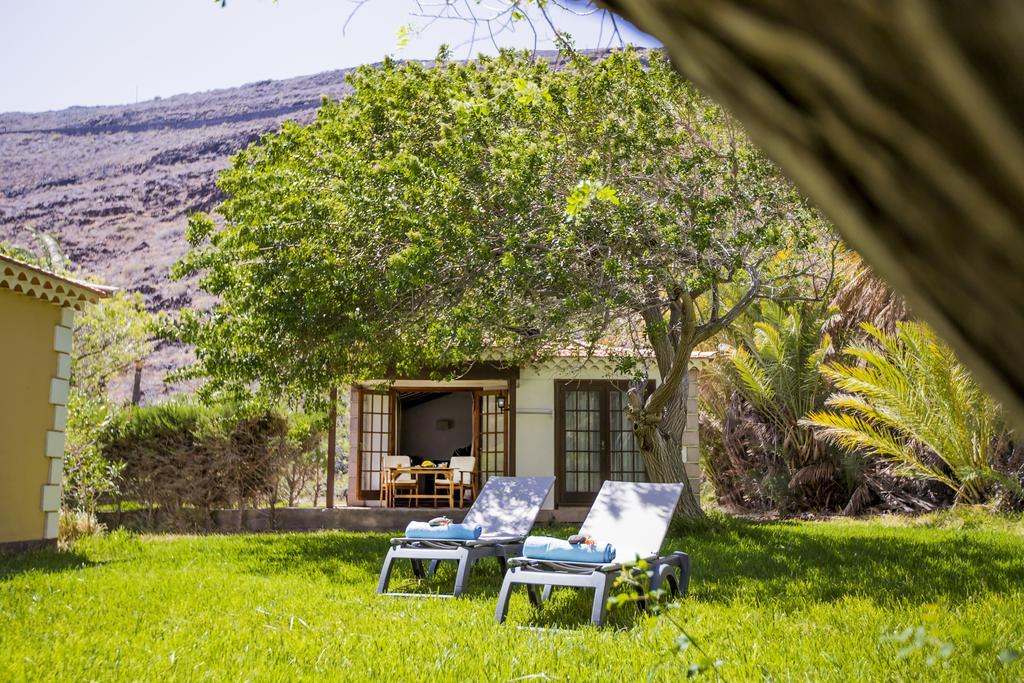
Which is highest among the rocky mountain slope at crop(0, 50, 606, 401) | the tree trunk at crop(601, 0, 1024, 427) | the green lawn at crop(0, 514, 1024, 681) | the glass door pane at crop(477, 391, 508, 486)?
the rocky mountain slope at crop(0, 50, 606, 401)

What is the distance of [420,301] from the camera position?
1108 cm

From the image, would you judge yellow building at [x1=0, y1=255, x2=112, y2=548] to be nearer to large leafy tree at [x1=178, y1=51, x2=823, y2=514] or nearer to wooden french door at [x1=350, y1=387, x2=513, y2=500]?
large leafy tree at [x1=178, y1=51, x2=823, y2=514]

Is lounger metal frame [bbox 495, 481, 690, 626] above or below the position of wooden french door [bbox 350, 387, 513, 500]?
below

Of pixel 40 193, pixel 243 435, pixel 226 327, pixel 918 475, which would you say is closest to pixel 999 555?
pixel 918 475

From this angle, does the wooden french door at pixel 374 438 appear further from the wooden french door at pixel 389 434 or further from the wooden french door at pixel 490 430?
the wooden french door at pixel 490 430

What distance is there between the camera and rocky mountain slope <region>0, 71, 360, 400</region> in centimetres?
6050

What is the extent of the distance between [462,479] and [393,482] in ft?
4.37

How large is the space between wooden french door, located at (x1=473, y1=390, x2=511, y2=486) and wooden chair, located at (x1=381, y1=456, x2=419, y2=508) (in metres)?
1.40

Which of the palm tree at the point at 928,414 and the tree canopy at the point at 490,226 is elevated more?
the tree canopy at the point at 490,226

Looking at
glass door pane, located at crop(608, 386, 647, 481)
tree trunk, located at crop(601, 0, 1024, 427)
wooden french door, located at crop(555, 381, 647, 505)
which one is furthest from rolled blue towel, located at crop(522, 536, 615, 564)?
glass door pane, located at crop(608, 386, 647, 481)

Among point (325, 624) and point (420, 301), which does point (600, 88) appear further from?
point (325, 624)

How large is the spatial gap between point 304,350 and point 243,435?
459 centimetres

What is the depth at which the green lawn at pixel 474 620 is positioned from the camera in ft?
16.0

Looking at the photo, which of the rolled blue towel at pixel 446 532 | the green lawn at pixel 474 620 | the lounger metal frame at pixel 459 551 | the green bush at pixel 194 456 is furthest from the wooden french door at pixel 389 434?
the rolled blue towel at pixel 446 532
